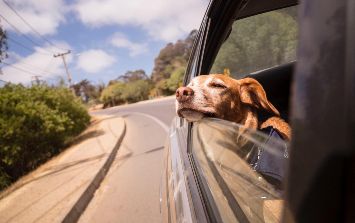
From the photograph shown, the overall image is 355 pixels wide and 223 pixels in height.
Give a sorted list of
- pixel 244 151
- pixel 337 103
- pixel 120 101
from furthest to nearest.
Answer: pixel 120 101 < pixel 244 151 < pixel 337 103

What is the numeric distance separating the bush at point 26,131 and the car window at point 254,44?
8436mm

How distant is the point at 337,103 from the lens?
44cm

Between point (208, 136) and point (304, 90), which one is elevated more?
point (304, 90)

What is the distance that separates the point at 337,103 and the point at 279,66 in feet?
10.5

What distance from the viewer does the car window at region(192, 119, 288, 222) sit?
922mm

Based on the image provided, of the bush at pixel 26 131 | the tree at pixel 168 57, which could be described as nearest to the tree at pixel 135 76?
the tree at pixel 168 57

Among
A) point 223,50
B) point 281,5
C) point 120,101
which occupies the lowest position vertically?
point 120,101

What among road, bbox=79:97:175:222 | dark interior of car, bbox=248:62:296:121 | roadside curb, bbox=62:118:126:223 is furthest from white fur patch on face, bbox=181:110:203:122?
roadside curb, bbox=62:118:126:223

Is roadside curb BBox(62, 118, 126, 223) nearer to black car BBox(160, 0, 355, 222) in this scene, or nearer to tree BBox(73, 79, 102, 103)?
black car BBox(160, 0, 355, 222)

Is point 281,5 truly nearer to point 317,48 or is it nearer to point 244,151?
point 244,151

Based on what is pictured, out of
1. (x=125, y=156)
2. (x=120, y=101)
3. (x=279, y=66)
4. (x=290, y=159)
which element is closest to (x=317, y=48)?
(x=290, y=159)

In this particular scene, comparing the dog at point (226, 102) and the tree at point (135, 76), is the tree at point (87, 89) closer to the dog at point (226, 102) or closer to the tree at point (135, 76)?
the tree at point (135, 76)

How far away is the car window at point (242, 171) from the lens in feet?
3.03

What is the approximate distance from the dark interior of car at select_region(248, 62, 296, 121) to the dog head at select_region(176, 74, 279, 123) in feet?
3.04
